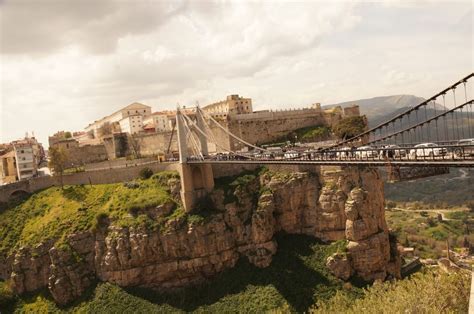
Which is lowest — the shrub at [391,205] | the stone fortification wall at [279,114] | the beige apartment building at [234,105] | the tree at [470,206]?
the tree at [470,206]

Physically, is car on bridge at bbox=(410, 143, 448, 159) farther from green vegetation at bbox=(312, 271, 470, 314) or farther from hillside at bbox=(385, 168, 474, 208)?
hillside at bbox=(385, 168, 474, 208)

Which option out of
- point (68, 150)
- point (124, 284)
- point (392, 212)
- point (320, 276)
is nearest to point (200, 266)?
point (124, 284)

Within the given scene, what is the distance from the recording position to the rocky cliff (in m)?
37.7

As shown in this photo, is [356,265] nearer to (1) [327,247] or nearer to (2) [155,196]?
(1) [327,247]

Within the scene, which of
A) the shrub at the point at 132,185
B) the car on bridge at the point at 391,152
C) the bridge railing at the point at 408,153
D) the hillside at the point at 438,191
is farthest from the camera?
the hillside at the point at 438,191

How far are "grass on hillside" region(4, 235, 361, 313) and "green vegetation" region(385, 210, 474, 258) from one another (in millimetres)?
31974

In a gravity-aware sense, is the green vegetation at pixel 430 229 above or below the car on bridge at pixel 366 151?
below

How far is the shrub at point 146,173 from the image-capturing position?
47281mm

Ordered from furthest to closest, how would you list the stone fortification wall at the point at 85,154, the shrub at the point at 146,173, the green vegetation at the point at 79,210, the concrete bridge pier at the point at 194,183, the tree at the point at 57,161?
1. the stone fortification wall at the point at 85,154
2. the tree at the point at 57,161
3. the shrub at the point at 146,173
4. the concrete bridge pier at the point at 194,183
5. the green vegetation at the point at 79,210

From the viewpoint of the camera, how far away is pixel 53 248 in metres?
40.4

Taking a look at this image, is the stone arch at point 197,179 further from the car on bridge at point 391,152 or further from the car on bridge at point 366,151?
the car on bridge at point 391,152

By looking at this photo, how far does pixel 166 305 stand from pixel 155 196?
1086cm

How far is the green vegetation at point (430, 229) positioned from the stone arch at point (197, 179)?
36833 mm

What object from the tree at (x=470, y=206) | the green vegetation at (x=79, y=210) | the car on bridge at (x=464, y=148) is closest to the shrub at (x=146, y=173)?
the green vegetation at (x=79, y=210)
